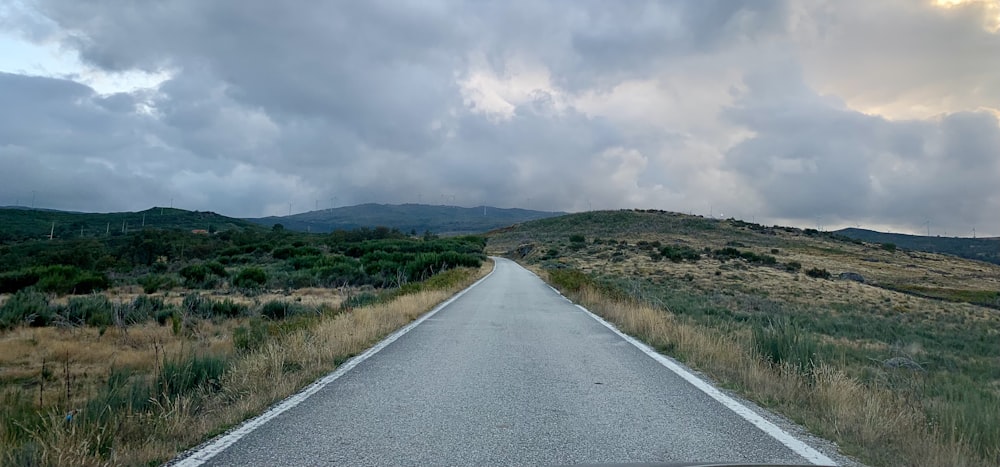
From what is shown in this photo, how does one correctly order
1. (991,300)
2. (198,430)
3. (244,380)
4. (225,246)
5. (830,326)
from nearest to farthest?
(198,430) → (244,380) → (830,326) → (991,300) → (225,246)

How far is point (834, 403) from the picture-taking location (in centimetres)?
585

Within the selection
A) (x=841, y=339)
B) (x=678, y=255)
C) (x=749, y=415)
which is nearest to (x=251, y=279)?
(x=841, y=339)

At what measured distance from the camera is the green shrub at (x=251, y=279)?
105 feet

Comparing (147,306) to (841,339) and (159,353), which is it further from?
(841,339)

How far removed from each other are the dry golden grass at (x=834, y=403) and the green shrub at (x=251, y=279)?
2712 centimetres

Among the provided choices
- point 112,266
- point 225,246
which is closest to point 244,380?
point 112,266

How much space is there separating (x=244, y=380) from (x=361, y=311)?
23.0ft

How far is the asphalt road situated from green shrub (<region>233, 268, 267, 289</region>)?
24.8 m

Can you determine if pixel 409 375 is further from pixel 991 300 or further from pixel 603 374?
pixel 991 300

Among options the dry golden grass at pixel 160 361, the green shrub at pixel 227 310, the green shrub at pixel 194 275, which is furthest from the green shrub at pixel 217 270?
the dry golden grass at pixel 160 361

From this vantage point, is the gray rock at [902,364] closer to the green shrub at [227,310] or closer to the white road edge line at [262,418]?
the white road edge line at [262,418]

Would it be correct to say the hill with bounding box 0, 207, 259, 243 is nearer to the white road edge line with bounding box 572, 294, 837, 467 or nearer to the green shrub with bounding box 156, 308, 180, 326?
the green shrub with bounding box 156, 308, 180, 326

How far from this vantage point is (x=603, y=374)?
7.94m

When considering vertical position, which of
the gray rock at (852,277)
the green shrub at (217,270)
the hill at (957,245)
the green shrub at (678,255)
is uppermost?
A: the hill at (957,245)
